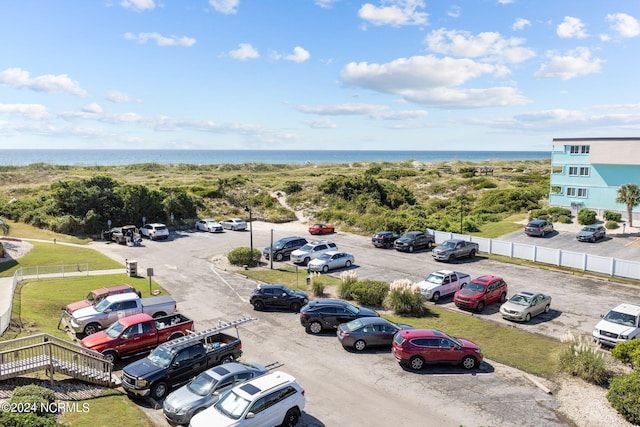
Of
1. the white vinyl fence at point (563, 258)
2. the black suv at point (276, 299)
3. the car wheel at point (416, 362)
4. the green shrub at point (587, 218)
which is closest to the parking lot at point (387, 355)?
the car wheel at point (416, 362)

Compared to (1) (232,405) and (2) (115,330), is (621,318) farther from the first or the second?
(2) (115,330)

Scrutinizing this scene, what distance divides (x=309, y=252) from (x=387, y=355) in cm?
1702

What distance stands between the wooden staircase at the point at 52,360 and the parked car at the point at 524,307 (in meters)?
18.2

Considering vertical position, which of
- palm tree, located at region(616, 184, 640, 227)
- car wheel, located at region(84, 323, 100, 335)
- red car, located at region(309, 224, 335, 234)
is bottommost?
car wheel, located at region(84, 323, 100, 335)

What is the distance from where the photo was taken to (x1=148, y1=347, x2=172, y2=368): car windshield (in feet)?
50.6

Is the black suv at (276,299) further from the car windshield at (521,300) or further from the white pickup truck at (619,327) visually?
the white pickup truck at (619,327)

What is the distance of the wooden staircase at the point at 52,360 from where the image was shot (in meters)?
13.8

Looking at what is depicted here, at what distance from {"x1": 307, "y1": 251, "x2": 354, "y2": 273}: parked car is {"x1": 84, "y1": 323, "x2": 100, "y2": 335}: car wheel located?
1595cm

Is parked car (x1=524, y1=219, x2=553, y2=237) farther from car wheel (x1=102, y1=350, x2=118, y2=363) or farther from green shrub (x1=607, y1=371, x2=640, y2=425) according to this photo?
car wheel (x1=102, y1=350, x2=118, y2=363)

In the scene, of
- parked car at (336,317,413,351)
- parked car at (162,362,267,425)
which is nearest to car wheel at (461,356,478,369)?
parked car at (336,317,413,351)

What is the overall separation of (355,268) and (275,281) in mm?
6710

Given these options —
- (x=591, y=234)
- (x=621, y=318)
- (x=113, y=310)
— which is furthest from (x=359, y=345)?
(x=591, y=234)

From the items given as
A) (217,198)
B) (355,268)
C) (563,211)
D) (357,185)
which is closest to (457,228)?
(563,211)

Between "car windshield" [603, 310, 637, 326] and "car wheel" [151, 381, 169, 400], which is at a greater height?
"car windshield" [603, 310, 637, 326]
